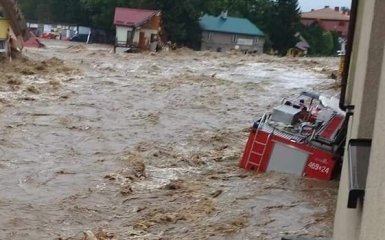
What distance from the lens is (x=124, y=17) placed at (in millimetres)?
43375

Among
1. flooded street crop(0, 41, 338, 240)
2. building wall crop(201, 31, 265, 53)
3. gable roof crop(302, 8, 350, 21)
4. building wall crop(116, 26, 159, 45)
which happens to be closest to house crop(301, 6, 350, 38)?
gable roof crop(302, 8, 350, 21)

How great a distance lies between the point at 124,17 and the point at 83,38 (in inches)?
635

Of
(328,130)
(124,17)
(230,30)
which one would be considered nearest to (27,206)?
(328,130)

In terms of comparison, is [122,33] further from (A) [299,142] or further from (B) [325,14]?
(B) [325,14]

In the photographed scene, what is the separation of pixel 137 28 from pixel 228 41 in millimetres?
25260

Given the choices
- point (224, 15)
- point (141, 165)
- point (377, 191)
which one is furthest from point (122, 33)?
point (377, 191)

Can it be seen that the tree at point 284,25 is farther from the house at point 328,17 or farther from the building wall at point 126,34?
the house at point 328,17

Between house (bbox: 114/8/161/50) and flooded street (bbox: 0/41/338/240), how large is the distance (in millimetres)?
17071

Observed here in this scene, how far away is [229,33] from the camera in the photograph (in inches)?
2532

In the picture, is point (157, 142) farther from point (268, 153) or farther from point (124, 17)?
point (124, 17)

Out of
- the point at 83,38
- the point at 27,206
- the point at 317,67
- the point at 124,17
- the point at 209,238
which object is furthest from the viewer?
the point at 83,38

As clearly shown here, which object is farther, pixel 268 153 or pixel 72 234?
pixel 268 153

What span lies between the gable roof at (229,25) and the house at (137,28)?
60.1 ft

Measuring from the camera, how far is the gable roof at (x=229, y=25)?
204 ft
